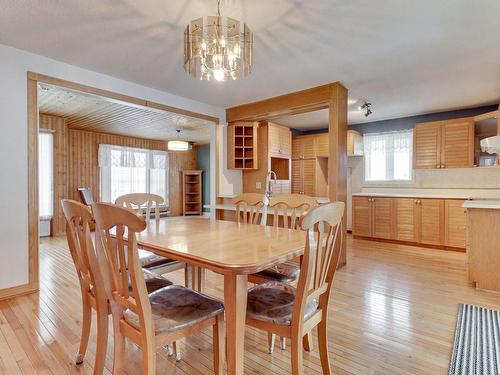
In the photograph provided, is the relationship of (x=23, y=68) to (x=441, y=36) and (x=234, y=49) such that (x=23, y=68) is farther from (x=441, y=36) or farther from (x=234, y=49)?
(x=441, y=36)

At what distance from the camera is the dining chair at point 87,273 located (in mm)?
1409

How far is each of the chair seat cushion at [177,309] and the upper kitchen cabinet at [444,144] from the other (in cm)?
489

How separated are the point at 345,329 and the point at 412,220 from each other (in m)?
3.42

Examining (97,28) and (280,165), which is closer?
(97,28)

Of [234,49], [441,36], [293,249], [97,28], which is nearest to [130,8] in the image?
[97,28]

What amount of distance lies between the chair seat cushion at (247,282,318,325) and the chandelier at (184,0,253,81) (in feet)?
5.02

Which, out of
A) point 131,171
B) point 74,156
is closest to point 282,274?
point 74,156

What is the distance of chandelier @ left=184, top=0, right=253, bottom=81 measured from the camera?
1840mm

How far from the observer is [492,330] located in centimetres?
207

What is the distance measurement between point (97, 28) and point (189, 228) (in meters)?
1.84

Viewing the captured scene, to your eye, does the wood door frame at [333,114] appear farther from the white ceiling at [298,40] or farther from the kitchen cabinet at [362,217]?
the kitchen cabinet at [362,217]

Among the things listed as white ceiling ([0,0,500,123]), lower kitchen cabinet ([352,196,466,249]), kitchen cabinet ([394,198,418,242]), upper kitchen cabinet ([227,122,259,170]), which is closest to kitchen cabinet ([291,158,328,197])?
lower kitchen cabinet ([352,196,466,249])

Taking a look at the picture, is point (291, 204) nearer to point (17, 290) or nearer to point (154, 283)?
point (154, 283)

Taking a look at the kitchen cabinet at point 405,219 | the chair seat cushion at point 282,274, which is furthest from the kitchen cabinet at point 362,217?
the chair seat cushion at point 282,274
